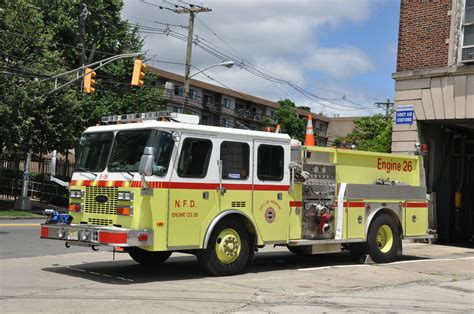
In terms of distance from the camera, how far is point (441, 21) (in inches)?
724

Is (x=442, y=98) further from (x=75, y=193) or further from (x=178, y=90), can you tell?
(x=178, y=90)

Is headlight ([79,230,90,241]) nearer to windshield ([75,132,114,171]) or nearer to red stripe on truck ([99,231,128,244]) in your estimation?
red stripe on truck ([99,231,128,244])

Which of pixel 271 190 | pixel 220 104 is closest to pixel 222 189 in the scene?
pixel 271 190

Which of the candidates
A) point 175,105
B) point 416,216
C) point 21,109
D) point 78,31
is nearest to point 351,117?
point 175,105

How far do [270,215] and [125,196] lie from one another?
2.83m

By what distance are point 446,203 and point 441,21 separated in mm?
5991

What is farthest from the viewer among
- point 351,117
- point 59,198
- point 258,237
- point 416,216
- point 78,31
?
point 351,117

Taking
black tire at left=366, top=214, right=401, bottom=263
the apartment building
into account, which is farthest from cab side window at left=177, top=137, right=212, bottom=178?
the apartment building

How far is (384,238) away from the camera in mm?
13156

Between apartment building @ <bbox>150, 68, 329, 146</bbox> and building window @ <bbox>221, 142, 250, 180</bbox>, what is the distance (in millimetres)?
49686

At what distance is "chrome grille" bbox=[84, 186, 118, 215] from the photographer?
9633mm

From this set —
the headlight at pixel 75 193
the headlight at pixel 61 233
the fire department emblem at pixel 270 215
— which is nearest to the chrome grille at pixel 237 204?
the fire department emblem at pixel 270 215

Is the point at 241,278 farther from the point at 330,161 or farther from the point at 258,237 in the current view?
the point at 330,161

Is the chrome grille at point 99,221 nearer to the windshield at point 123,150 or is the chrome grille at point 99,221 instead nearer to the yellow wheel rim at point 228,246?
the windshield at point 123,150
